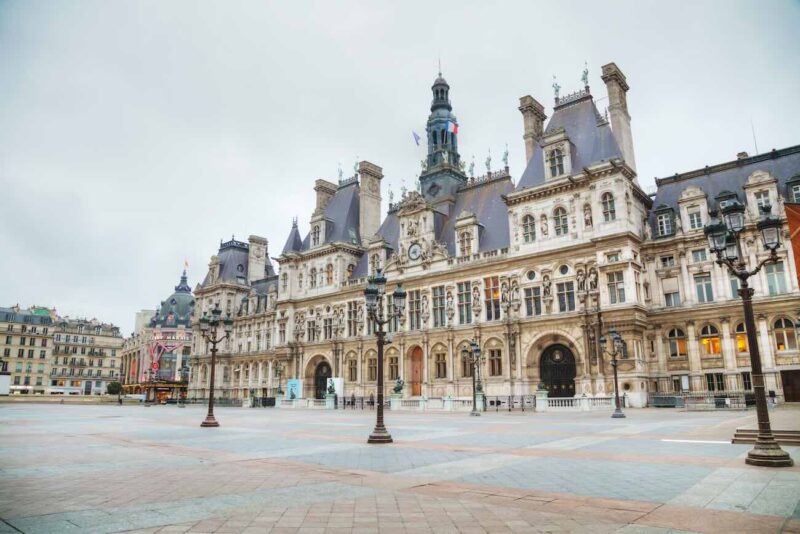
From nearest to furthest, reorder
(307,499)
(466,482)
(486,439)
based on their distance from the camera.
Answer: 1. (307,499)
2. (466,482)
3. (486,439)

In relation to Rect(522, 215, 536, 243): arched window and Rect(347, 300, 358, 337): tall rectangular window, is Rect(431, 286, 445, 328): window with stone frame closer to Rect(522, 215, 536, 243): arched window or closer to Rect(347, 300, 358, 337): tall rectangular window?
Rect(522, 215, 536, 243): arched window

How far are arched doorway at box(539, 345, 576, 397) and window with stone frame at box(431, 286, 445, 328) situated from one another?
391 inches

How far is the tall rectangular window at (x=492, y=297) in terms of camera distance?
144 feet

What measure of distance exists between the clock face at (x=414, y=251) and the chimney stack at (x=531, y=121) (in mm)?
12784

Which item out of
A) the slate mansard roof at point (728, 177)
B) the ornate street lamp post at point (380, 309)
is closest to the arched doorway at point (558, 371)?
the slate mansard roof at point (728, 177)

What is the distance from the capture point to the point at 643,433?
17.0 m

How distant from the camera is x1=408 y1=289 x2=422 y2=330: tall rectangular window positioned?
49.0 meters

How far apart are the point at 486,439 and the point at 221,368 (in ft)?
207

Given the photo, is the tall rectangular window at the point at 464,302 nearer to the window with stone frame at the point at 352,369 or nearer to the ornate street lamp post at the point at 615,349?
the ornate street lamp post at the point at 615,349

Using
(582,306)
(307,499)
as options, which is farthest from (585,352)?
(307,499)

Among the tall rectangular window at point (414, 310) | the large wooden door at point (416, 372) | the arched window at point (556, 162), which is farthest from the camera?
the tall rectangular window at point (414, 310)

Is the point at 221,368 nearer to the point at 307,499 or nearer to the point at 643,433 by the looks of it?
the point at 643,433

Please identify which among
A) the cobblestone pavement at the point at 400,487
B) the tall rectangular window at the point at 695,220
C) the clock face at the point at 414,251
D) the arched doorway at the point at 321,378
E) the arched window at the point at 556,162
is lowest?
the cobblestone pavement at the point at 400,487

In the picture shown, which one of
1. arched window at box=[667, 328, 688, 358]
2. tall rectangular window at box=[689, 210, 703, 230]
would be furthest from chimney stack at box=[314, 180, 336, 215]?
arched window at box=[667, 328, 688, 358]
